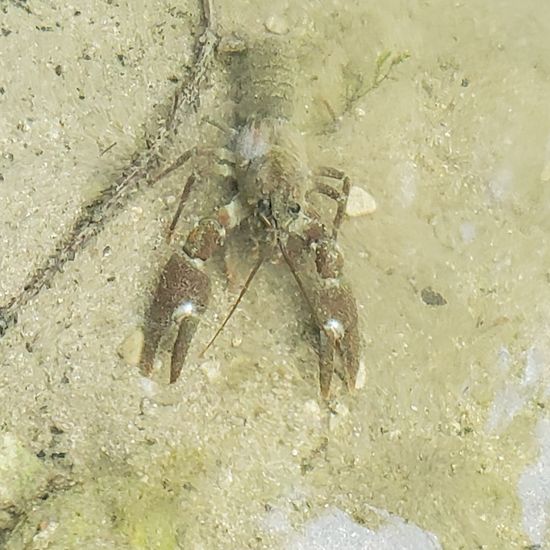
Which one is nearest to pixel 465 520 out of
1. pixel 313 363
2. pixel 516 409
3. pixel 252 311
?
pixel 516 409

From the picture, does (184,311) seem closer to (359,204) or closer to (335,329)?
(335,329)

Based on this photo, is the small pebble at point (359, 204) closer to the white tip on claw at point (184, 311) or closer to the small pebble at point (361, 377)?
the small pebble at point (361, 377)

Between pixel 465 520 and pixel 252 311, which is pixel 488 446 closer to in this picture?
pixel 465 520

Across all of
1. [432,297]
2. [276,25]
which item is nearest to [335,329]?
[432,297]

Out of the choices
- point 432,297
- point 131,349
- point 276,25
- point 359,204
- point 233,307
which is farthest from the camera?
point 276,25

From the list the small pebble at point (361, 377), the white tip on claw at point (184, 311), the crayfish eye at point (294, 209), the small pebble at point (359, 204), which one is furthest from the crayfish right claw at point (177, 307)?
the small pebble at point (359, 204)

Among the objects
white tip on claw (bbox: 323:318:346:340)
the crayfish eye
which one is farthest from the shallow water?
the crayfish eye
